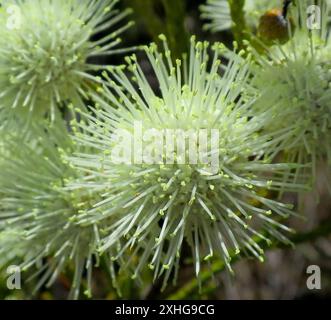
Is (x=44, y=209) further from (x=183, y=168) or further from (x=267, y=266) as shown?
(x=267, y=266)

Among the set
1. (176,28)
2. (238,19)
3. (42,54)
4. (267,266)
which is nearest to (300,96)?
(238,19)

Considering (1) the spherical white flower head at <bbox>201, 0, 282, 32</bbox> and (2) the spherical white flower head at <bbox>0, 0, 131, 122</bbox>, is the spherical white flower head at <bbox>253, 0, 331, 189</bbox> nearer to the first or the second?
(1) the spherical white flower head at <bbox>201, 0, 282, 32</bbox>

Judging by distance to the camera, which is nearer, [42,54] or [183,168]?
[183,168]

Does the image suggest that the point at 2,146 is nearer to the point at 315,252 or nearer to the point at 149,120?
the point at 149,120

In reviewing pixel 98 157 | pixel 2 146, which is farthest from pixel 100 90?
pixel 2 146

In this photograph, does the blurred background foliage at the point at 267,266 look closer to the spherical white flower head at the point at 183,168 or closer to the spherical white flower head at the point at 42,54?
the spherical white flower head at the point at 42,54

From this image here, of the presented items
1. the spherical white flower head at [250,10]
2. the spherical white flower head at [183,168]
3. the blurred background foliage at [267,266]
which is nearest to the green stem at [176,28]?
the spherical white flower head at [250,10]

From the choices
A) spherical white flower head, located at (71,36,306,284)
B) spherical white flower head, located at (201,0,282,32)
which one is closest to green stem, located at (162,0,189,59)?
spherical white flower head, located at (201,0,282,32)

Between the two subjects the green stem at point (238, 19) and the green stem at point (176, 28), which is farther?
the green stem at point (176, 28)
